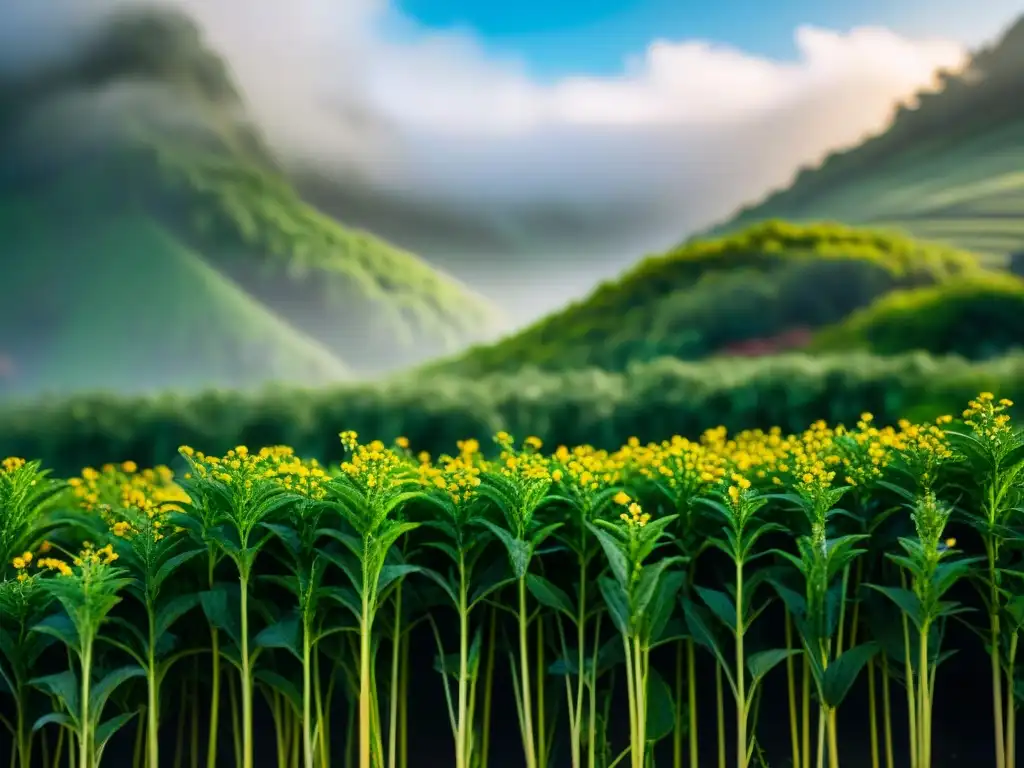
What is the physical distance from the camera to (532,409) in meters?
3.63

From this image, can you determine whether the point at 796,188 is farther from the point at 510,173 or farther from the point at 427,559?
the point at 427,559

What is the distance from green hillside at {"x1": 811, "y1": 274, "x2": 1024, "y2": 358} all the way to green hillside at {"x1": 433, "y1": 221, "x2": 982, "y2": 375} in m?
0.10

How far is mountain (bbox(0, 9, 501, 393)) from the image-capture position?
5.09 m

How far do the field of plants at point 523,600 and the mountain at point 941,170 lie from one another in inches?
137

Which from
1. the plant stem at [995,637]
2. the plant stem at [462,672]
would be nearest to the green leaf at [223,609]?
the plant stem at [462,672]

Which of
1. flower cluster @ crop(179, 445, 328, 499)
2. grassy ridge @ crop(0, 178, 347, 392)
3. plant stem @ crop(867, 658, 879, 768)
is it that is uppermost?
grassy ridge @ crop(0, 178, 347, 392)

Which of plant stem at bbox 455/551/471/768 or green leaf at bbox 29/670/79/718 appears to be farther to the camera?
plant stem at bbox 455/551/471/768

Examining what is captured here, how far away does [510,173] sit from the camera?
5.32 metres

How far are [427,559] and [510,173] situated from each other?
393cm

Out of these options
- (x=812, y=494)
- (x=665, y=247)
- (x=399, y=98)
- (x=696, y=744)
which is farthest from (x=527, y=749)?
(x=399, y=98)

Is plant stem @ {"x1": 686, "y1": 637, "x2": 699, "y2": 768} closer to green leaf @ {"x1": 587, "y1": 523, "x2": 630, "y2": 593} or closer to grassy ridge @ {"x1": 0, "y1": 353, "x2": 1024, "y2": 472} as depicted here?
green leaf @ {"x1": 587, "y1": 523, "x2": 630, "y2": 593}

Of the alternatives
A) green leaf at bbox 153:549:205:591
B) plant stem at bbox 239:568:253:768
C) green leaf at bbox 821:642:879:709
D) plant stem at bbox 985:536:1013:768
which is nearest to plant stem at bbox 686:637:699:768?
green leaf at bbox 821:642:879:709

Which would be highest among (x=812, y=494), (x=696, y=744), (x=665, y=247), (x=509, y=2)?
(x=509, y=2)

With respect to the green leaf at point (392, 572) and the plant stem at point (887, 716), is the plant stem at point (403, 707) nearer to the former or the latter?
the green leaf at point (392, 572)
